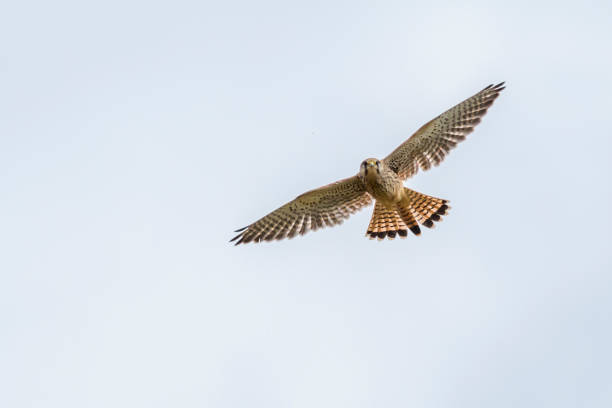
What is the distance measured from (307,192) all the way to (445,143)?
2610 millimetres

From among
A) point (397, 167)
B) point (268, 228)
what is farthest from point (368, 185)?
point (268, 228)

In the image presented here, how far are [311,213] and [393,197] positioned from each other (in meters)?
1.64

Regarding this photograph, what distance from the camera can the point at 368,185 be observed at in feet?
56.0

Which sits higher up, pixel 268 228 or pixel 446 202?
pixel 268 228

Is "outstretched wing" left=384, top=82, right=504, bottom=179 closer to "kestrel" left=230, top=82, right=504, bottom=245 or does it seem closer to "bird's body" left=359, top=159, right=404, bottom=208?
"kestrel" left=230, top=82, right=504, bottom=245

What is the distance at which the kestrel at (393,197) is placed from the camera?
56.8 feet

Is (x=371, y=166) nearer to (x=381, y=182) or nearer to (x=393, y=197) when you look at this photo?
(x=381, y=182)

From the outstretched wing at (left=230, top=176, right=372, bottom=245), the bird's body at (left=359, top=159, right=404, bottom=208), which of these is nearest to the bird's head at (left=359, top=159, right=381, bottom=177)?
the bird's body at (left=359, top=159, right=404, bottom=208)

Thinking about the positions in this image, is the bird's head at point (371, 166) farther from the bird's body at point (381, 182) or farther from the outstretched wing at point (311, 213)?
the outstretched wing at point (311, 213)

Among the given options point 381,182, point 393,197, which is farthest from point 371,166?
point 393,197

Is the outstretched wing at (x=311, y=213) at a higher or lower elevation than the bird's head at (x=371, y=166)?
higher

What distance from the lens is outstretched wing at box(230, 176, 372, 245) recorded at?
57.6ft

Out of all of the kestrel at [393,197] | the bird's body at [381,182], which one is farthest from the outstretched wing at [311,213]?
the bird's body at [381,182]

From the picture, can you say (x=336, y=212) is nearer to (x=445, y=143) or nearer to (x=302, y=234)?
(x=302, y=234)
